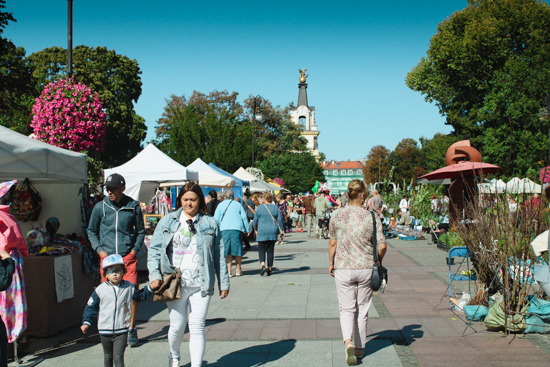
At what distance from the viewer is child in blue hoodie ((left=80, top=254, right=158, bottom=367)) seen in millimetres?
4371

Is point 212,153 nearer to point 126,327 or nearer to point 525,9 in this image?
point 525,9

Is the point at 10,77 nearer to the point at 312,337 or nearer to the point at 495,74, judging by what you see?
the point at 312,337

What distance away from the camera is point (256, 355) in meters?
5.50

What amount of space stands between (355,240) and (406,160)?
82.4m

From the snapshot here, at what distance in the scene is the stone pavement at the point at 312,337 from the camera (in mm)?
5305

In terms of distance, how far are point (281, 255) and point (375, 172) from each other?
84.4 meters

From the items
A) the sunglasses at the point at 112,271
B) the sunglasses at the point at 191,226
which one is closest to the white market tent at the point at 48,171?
the sunglasses at the point at 112,271

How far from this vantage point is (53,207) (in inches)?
332

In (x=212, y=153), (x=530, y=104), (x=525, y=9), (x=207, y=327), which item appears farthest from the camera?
(x=212, y=153)

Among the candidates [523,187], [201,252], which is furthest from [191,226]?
[523,187]

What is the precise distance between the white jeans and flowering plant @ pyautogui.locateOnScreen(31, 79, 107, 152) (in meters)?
8.89

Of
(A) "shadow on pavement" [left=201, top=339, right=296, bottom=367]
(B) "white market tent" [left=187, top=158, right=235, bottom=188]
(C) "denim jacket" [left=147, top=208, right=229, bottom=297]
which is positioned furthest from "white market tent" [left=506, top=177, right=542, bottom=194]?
(B) "white market tent" [left=187, top=158, right=235, bottom=188]

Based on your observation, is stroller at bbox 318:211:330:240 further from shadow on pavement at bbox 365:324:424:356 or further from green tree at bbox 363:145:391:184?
green tree at bbox 363:145:391:184

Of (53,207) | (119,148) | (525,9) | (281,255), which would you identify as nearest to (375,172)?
(119,148)
